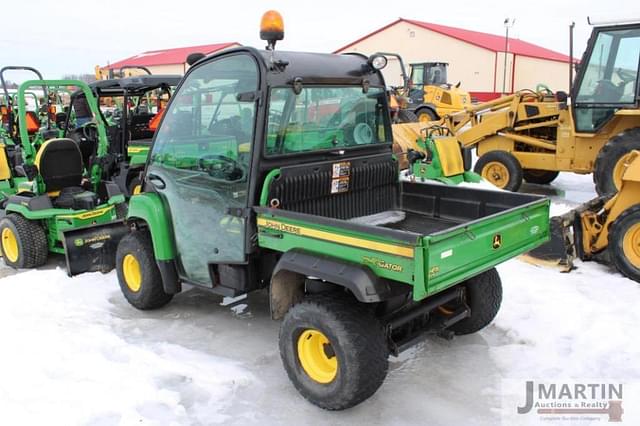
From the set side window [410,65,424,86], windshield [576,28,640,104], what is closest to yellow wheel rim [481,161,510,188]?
windshield [576,28,640,104]

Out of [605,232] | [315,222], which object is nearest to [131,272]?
[315,222]

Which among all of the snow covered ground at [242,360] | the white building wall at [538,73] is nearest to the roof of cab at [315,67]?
the snow covered ground at [242,360]

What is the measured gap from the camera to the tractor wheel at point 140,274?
466 cm

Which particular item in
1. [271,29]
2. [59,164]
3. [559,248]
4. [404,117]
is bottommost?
[559,248]

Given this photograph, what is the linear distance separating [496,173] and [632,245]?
15.3ft

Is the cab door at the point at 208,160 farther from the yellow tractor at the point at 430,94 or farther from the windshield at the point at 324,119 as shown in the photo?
the yellow tractor at the point at 430,94

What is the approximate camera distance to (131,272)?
4.89 meters

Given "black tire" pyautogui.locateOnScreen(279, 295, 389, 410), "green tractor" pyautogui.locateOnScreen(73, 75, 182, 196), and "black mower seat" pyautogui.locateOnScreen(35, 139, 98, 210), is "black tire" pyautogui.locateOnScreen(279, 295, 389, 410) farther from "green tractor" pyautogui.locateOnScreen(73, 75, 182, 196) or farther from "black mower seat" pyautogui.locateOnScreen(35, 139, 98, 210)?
"green tractor" pyautogui.locateOnScreen(73, 75, 182, 196)

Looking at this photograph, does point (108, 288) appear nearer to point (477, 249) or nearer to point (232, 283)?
point (232, 283)

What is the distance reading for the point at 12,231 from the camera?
6.24m

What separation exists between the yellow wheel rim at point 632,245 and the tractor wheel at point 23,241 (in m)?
5.82

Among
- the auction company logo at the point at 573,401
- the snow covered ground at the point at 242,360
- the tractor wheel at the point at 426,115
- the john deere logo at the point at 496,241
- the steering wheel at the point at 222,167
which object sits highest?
the steering wheel at the point at 222,167

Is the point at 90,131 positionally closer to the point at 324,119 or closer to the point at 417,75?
the point at 324,119

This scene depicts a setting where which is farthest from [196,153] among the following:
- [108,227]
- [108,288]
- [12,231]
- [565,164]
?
[565,164]
